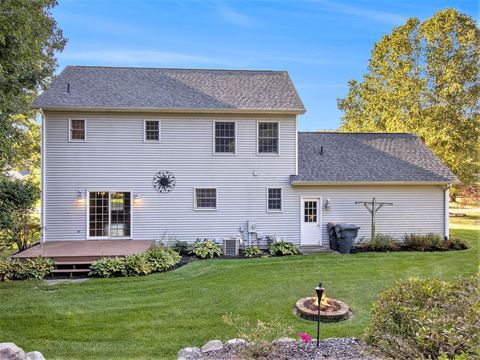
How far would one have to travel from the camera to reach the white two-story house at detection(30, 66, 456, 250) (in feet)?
34.5

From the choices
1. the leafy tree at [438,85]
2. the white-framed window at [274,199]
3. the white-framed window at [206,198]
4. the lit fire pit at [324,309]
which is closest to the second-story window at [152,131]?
the white-framed window at [206,198]

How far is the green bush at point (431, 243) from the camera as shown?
10.8 m

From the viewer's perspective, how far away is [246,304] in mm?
5914

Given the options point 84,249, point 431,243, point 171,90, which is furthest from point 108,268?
point 431,243

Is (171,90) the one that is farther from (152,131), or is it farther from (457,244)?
(457,244)

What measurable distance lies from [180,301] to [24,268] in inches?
181

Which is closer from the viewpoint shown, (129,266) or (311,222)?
(129,266)

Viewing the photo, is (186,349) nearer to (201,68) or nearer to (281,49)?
(201,68)

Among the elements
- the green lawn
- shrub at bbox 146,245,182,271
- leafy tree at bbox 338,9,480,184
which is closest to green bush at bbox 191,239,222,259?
the green lawn

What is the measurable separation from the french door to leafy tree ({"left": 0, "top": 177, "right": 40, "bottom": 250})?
6.02 feet

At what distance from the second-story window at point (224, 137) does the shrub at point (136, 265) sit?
15.8 ft

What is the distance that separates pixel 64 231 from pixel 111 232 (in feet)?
5.25

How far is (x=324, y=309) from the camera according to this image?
549 centimetres

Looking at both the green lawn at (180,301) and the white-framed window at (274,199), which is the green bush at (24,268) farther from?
the white-framed window at (274,199)
